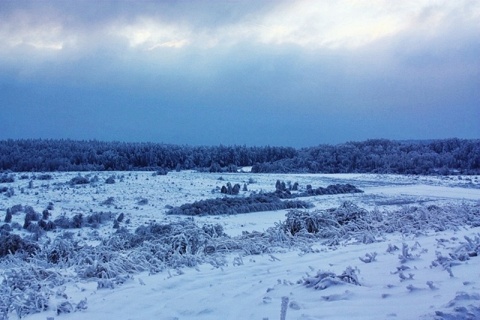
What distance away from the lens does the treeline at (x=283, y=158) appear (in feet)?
Answer: 85.9

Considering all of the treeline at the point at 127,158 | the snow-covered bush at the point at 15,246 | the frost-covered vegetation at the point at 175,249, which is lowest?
the snow-covered bush at the point at 15,246

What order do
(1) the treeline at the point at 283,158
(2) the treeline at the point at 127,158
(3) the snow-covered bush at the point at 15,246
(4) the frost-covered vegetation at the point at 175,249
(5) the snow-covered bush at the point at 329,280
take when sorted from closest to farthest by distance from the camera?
(5) the snow-covered bush at the point at 329,280 → (4) the frost-covered vegetation at the point at 175,249 → (3) the snow-covered bush at the point at 15,246 → (1) the treeline at the point at 283,158 → (2) the treeline at the point at 127,158

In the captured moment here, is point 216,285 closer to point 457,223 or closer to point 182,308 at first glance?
point 182,308

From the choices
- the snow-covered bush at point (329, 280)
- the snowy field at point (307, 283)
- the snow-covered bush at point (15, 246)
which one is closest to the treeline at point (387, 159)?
the snowy field at point (307, 283)

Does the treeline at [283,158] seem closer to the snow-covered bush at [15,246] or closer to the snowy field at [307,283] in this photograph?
the snowy field at [307,283]

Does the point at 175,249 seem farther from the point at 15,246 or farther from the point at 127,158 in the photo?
the point at 127,158

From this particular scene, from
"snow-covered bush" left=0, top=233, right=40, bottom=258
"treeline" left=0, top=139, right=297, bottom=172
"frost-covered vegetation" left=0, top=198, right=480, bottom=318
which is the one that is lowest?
"snow-covered bush" left=0, top=233, right=40, bottom=258

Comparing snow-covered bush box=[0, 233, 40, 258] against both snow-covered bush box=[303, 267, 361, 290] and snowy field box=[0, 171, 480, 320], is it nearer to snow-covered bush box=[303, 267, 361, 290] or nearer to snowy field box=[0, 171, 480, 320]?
snowy field box=[0, 171, 480, 320]

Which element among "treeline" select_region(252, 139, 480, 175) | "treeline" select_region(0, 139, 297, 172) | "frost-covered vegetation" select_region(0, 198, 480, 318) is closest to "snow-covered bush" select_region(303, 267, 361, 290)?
"frost-covered vegetation" select_region(0, 198, 480, 318)

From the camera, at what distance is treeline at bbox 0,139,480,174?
26172 mm

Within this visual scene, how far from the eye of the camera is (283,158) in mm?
34062

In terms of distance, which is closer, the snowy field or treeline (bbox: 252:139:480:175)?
the snowy field

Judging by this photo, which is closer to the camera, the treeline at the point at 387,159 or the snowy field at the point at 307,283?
the snowy field at the point at 307,283

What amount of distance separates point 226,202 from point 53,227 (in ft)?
17.1
